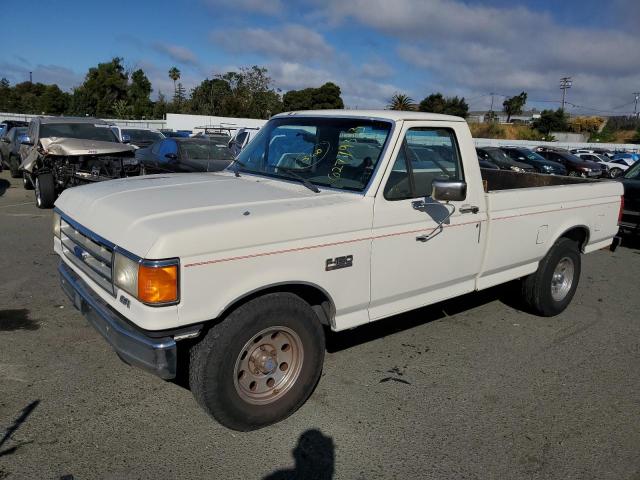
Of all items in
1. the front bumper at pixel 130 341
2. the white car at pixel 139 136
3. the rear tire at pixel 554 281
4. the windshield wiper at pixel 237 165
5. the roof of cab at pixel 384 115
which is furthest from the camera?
the white car at pixel 139 136

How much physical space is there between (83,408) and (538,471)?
2902mm

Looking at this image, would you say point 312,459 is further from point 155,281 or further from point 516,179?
point 516,179

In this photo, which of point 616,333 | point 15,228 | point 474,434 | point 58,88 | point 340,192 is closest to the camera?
point 474,434

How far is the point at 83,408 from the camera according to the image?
138 inches

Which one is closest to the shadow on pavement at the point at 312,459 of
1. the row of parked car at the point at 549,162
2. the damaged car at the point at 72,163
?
the damaged car at the point at 72,163

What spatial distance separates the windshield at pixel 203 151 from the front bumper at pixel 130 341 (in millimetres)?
7743

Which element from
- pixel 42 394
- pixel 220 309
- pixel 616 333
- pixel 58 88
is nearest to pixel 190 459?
pixel 220 309

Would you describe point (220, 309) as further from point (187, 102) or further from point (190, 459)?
point (187, 102)

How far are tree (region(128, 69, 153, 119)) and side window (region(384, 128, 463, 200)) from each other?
2676 inches

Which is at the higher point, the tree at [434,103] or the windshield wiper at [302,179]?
the tree at [434,103]

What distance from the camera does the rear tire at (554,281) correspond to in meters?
5.43

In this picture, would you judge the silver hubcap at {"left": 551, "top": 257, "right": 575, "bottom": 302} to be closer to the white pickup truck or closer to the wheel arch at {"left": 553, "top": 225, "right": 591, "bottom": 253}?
the wheel arch at {"left": 553, "top": 225, "right": 591, "bottom": 253}

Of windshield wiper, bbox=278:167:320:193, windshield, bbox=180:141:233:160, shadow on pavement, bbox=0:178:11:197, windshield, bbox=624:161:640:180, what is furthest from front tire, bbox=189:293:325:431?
shadow on pavement, bbox=0:178:11:197

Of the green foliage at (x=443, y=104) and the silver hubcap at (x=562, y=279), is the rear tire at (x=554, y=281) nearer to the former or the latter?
the silver hubcap at (x=562, y=279)
